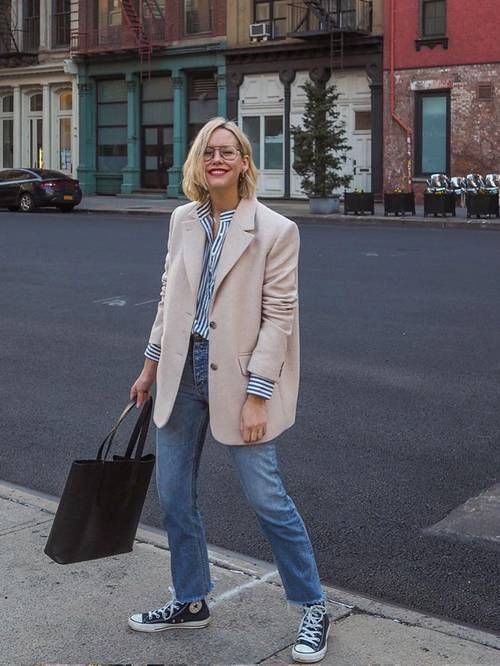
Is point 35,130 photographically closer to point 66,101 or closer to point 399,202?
point 66,101

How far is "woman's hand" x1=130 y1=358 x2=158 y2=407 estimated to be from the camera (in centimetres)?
430

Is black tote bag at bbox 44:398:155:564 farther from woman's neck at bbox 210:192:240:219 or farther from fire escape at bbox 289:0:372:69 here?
fire escape at bbox 289:0:372:69

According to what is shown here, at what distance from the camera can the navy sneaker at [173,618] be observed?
13.9 feet

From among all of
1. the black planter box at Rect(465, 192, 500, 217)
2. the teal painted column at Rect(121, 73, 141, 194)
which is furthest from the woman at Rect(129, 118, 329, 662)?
the teal painted column at Rect(121, 73, 141, 194)

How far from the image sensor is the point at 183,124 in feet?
128

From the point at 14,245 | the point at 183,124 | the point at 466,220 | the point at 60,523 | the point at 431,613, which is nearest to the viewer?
the point at 60,523

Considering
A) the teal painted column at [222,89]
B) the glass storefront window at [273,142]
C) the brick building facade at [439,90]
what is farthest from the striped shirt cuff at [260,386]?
the teal painted column at [222,89]

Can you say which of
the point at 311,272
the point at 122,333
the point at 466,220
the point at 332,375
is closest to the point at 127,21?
the point at 466,220

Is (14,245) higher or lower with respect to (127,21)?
lower

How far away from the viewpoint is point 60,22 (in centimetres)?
4266

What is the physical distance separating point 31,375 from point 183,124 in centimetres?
3037

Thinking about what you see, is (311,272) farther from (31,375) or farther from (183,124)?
(183,124)

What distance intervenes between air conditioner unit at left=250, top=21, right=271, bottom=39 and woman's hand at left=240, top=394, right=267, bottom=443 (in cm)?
3354

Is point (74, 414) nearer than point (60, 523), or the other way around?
point (60, 523)
